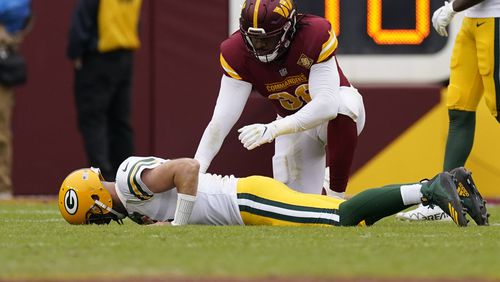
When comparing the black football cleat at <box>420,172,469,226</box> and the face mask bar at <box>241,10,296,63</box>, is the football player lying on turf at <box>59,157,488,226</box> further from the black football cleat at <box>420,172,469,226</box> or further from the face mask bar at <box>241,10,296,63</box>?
the face mask bar at <box>241,10,296,63</box>

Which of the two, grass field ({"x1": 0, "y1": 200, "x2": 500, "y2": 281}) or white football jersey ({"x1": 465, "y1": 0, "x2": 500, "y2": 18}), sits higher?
white football jersey ({"x1": 465, "y1": 0, "x2": 500, "y2": 18})

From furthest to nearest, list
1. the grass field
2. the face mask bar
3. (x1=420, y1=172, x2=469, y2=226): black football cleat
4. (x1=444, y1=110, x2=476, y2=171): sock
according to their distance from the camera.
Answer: (x1=444, y1=110, x2=476, y2=171): sock, the face mask bar, (x1=420, y1=172, x2=469, y2=226): black football cleat, the grass field

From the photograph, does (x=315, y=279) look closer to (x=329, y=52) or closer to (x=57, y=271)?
(x=57, y=271)

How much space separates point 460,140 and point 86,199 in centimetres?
205

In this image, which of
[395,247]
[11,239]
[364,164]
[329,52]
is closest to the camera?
[395,247]

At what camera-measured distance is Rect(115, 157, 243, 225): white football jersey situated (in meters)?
6.32

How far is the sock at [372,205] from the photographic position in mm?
6156

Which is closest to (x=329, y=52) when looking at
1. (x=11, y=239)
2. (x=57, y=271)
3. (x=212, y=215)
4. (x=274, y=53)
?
(x=274, y=53)

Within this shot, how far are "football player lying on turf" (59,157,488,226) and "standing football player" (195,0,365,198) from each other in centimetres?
29

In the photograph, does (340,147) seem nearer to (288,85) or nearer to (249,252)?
(288,85)

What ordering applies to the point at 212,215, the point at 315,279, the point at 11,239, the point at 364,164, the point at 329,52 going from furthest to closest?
the point at 364,164
the point at 329,52
the point at 212,215
the point at 11,239
the point at 315,279

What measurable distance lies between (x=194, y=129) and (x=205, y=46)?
2.09 ft

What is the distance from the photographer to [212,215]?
6.49 metres

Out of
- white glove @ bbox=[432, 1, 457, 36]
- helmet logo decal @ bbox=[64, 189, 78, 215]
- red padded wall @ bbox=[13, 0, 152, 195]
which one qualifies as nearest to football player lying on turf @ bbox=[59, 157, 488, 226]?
helmet logo decal @ bbox=[64, 189, 78, 215]
